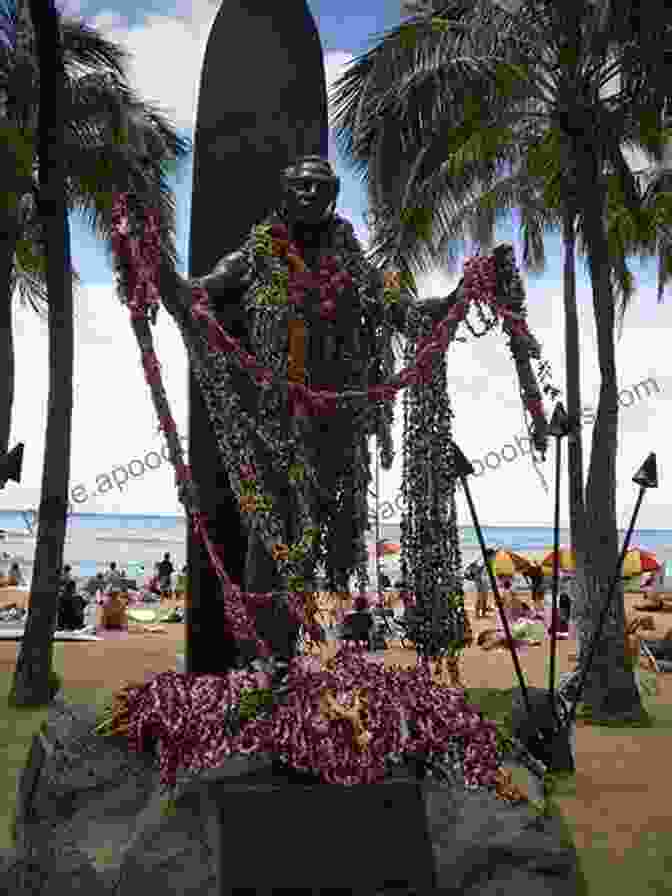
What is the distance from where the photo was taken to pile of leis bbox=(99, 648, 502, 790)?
147 inches

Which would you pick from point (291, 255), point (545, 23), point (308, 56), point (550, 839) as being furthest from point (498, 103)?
point (550, 839)

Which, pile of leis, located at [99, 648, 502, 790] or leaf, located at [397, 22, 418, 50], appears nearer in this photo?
pile of leis, located at [99, 648, 502, 790]

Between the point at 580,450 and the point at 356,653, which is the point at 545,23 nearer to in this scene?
the point at 580,450

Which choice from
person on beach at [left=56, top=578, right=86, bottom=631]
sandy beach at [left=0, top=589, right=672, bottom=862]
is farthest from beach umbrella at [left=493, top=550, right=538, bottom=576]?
person on beach at [left=56, top=578, right=86, bottom=631]

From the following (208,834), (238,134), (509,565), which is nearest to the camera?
(208,834)

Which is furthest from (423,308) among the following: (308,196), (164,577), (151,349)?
(164,577)

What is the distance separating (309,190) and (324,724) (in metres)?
2.02

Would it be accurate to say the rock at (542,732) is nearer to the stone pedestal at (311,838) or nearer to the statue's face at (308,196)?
the stone pedestal at (311,838)

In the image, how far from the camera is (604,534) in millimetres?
10867

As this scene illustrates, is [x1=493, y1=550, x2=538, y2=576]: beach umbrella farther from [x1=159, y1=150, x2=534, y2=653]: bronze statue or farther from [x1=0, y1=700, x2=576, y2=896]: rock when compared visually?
[x1=0, y1=700, x2=576, y2=896]: rock

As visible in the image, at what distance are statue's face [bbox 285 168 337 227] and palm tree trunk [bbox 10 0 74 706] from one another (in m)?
7.32

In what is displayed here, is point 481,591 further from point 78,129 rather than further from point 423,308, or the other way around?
point 423,308

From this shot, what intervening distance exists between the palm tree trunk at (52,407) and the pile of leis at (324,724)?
7.11m

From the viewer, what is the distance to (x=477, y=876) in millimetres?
3816
